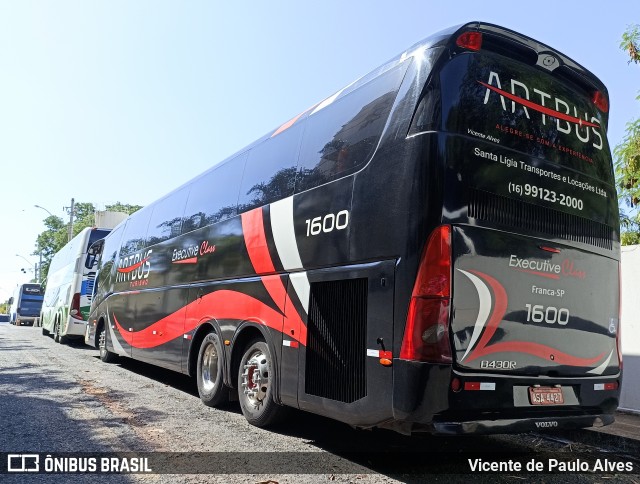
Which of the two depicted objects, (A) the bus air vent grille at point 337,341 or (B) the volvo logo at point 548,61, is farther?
(B) the volvo logo at point 548,61

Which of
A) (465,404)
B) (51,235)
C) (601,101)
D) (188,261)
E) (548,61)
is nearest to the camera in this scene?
(465,404)

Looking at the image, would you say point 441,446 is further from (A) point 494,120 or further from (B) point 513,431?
(A) point 494,120

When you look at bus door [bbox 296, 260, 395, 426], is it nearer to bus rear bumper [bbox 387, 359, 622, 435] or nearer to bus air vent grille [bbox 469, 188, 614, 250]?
bus rear bumper [bbox 387, 359, 622, 435]

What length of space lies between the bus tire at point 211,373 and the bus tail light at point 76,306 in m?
12.0

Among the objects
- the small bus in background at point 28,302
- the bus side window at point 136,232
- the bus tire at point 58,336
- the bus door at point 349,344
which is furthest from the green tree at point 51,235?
the bus door at point 349,344

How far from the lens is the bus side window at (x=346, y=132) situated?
15.8ft

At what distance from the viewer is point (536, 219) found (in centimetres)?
454

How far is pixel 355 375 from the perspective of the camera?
174 inches

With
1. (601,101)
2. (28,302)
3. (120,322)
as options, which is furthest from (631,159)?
(28,302)

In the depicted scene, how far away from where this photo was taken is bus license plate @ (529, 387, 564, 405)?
4.27 m

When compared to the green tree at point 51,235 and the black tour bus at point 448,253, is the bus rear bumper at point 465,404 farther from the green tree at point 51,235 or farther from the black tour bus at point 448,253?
the green tree at point 51,235

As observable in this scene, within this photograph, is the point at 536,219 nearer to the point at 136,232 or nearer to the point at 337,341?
the point at 337,341

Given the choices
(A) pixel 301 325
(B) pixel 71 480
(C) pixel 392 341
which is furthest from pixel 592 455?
(B) pixel 71 480

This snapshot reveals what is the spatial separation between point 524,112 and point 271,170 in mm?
3127
